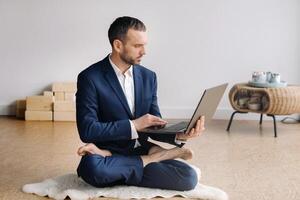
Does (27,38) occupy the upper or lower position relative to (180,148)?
upper

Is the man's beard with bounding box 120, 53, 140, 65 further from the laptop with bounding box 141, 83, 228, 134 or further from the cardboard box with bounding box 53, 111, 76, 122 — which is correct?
→ the cardboard box with bounding box 53, 111, 76, 122

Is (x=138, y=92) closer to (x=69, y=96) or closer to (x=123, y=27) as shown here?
(x=123, y=27)

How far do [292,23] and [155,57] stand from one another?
1321 millimetres

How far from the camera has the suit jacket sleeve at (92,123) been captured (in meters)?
2.52

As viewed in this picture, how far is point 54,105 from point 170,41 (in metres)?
1.25

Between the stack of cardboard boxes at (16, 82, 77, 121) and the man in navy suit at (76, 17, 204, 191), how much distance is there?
6.95ft

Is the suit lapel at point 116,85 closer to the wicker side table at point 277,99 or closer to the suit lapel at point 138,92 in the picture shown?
the suit lapel at point 138,92

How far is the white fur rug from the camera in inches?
101

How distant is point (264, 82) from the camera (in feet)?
13.8

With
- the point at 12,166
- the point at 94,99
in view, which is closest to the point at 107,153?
the point at 94,99

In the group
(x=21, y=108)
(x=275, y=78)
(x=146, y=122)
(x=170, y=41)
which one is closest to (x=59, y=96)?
(x=21, y=108)

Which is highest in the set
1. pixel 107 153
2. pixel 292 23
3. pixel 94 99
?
pixel 292 23

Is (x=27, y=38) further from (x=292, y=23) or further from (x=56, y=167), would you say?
(x=292, y=23)

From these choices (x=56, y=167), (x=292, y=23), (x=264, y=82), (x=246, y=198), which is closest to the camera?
(x=246, y=198)
